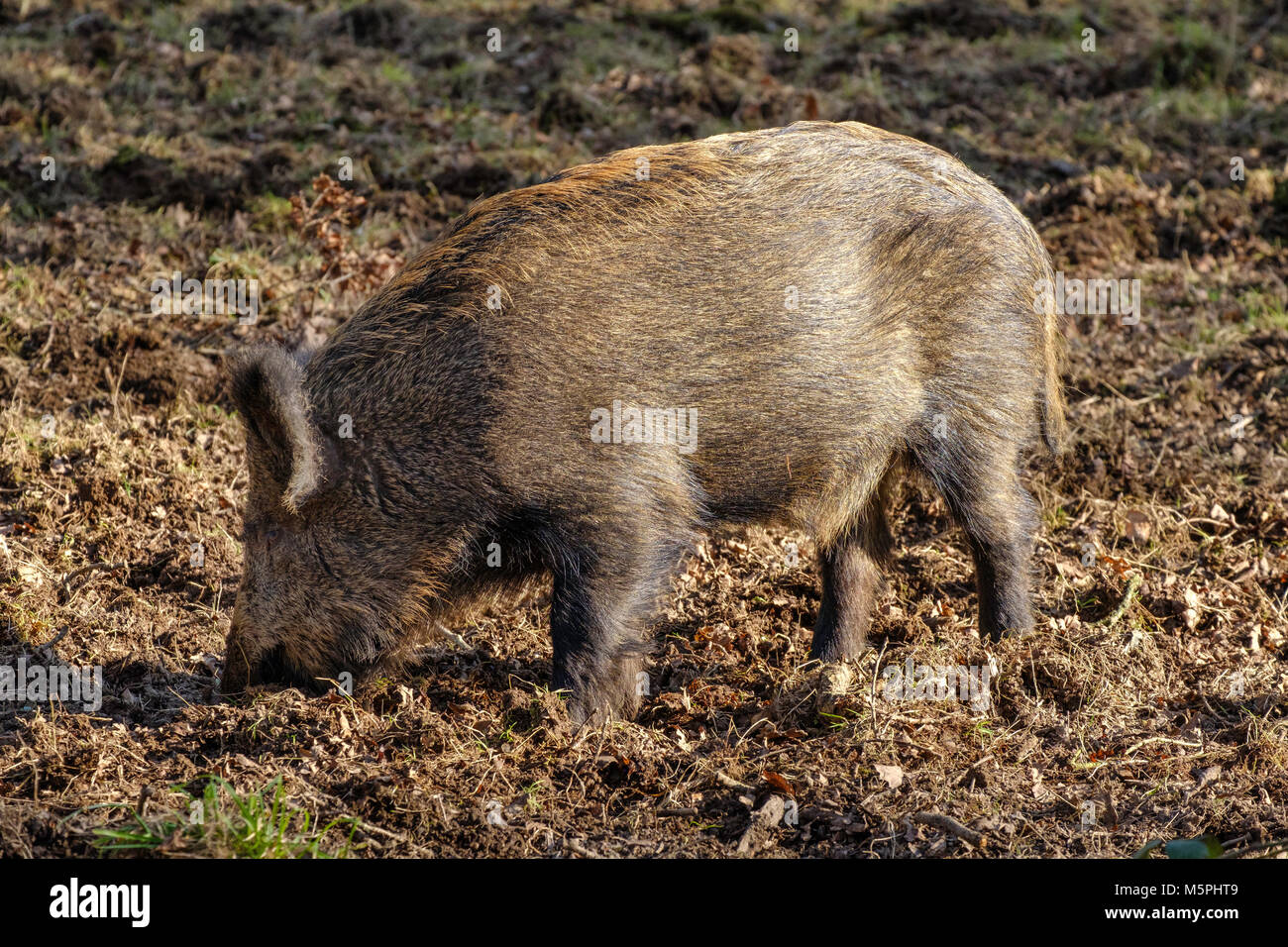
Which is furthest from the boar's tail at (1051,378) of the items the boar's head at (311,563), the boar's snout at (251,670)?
the boar's snout at (251,670)

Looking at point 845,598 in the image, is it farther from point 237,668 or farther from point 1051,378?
point 237,668

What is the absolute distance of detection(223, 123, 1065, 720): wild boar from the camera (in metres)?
4.25

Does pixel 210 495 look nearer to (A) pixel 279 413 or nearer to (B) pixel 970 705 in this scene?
(A) pixel 279 413

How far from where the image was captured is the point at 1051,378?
512cm

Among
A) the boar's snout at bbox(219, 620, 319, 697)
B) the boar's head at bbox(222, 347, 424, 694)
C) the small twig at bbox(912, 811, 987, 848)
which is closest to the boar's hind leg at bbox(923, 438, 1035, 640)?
the small twig at bbox(912, 811, 987, 848)

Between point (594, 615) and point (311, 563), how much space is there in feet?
A: 3.09

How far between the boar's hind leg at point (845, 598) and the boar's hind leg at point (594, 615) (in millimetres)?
963

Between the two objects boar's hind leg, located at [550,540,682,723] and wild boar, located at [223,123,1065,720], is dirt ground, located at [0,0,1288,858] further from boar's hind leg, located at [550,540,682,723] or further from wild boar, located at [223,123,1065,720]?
wild boar, located at [223,123,1065,720]

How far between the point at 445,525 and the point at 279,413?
0.64 meters

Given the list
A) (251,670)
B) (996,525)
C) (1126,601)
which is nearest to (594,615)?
(251,670)
